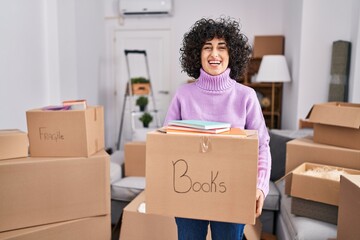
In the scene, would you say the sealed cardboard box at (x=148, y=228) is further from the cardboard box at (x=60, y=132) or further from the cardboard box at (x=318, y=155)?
the cardboard box at (x=318, y=155)

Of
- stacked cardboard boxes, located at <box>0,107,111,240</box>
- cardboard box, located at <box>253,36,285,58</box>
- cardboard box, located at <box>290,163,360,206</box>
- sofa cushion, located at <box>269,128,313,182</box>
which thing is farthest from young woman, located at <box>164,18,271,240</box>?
cardboard box, located at <box>253,36,285,58</box>

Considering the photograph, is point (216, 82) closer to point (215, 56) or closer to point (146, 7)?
point (215, 56)

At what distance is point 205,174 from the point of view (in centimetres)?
87

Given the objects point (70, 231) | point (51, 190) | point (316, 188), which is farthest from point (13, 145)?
point (316, 188)

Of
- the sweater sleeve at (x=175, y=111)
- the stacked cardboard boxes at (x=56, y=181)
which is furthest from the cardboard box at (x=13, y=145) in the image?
the sweater sleeve at (x=175, y=111)

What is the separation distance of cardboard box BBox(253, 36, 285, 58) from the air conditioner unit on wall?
122 cm

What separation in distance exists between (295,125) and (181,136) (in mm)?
2420

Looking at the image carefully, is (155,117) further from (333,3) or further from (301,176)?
(301,176)

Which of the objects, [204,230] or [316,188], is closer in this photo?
[204,230]

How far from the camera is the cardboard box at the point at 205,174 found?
851 millimetres

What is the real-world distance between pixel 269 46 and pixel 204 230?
3.07 meters

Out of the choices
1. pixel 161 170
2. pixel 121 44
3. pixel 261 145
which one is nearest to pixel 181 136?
pixel 161 170

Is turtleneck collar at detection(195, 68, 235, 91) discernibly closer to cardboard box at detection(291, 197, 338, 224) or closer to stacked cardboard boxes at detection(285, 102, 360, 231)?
stacked cardboard boxes at detection(285, 102, 360, 231)

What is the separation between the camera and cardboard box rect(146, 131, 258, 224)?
851mm
